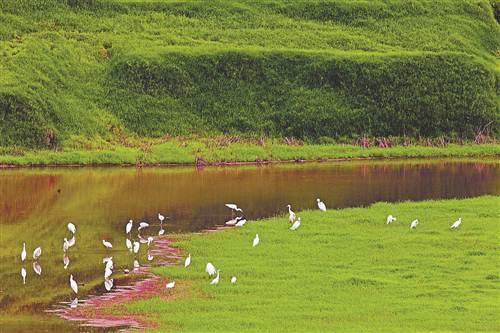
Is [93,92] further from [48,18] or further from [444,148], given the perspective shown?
[444,148]

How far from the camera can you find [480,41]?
92.1 m

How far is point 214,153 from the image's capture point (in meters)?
65.8

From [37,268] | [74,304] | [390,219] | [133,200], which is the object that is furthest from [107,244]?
[133,200]

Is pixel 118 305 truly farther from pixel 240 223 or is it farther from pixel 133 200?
pixel 133 200

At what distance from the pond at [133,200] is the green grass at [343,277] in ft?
8.64

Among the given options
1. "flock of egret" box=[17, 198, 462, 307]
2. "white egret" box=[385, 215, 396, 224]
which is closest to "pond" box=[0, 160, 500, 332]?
"flock of egret" box=[17, 198, 462, 307]

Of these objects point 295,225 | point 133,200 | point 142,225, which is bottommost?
point 133,200

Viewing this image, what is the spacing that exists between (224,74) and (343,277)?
50.8 meters

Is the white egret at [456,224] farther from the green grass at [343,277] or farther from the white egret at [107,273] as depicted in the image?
the white egret at [107,273]

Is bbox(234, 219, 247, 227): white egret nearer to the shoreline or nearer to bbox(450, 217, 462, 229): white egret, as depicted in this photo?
bbox(450, 217, 462, 229): white egret

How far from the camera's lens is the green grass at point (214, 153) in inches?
2499

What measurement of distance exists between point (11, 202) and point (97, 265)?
14.9 m

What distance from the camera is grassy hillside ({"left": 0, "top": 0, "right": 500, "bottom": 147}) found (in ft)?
235

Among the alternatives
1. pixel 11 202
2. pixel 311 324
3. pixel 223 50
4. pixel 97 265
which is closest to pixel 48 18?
pixel 223 50
